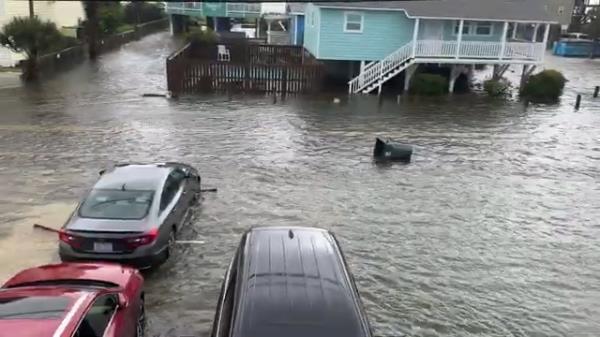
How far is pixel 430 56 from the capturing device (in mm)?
25984

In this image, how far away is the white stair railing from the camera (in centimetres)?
2591

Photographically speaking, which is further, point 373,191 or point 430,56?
point 430,56

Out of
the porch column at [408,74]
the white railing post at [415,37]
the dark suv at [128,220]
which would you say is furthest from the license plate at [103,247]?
the porch column at [408,74]

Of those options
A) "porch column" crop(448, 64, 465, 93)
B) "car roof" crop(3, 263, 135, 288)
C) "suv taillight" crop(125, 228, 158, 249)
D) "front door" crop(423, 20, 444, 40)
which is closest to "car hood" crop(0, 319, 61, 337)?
"car roof" crop(3, 263, 135, 288)

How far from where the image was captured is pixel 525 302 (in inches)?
318

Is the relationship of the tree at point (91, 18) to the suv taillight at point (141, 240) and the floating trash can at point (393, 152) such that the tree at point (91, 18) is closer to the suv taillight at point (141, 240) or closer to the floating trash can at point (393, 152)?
the suv taillight at point (141, 240)

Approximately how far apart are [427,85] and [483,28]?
4.55 m

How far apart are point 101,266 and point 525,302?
20.0 ft

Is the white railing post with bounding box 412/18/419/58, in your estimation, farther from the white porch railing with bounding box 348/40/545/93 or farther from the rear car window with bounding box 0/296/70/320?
the rear car window with bounding box 0/296/70/320

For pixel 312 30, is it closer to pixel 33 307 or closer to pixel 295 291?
pixel 295 291

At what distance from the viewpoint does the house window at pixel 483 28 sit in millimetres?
27223

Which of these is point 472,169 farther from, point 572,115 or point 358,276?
point 572,115

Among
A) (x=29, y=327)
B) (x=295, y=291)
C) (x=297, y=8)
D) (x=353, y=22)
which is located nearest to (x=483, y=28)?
(x=353, y=22)

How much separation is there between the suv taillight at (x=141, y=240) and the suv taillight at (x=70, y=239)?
2.39 feet
